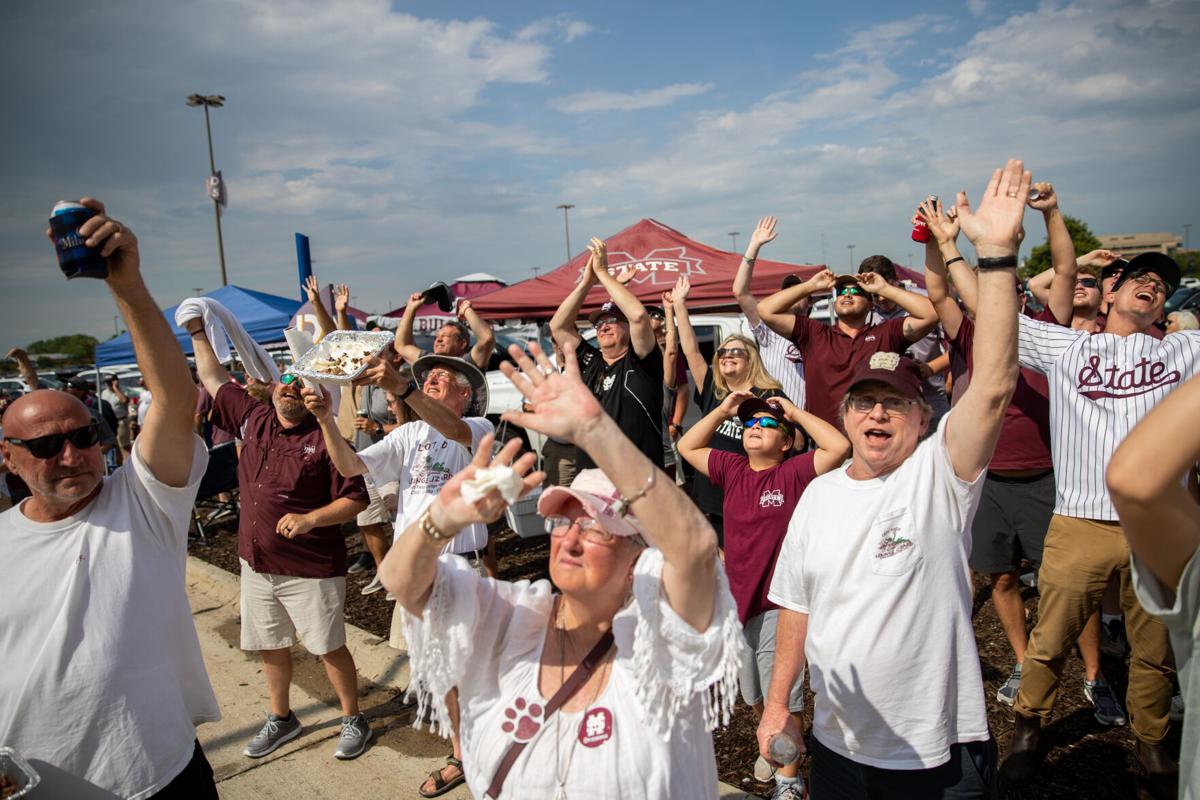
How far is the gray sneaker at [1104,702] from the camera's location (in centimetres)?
353

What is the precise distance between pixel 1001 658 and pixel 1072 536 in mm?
1309

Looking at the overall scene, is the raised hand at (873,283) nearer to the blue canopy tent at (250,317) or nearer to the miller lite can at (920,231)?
the miller lite can at (920,231)

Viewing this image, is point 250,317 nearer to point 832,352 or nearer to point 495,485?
point 832,352

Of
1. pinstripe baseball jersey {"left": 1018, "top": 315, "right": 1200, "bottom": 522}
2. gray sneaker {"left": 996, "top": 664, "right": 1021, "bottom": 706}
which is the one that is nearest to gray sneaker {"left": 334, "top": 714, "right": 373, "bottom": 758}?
gray sneaker {"left": 996, "top": 664, "right": 1021, "bottom": 706}

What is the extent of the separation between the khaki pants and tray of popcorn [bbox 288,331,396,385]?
3218 millimetres

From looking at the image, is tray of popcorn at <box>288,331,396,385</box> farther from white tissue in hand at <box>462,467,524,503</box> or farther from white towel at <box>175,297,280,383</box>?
white tissue in hand at <box>462,467,524,503</box>

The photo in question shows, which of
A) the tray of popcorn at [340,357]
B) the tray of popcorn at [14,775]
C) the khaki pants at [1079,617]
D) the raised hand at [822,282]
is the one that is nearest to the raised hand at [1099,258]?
the raised hand at [822,282]

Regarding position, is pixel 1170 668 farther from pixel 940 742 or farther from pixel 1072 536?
pixel 940 742

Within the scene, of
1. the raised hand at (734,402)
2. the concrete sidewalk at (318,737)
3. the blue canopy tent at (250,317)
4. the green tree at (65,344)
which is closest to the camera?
the raised hand at (734,402)

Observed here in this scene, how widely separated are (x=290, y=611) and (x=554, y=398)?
310 centimetres

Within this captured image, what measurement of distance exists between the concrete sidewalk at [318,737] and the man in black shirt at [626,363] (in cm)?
203

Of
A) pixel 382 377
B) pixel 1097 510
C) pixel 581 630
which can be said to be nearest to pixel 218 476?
pixel 382 377

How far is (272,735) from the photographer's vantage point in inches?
159

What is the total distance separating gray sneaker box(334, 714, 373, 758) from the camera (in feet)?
12.7
